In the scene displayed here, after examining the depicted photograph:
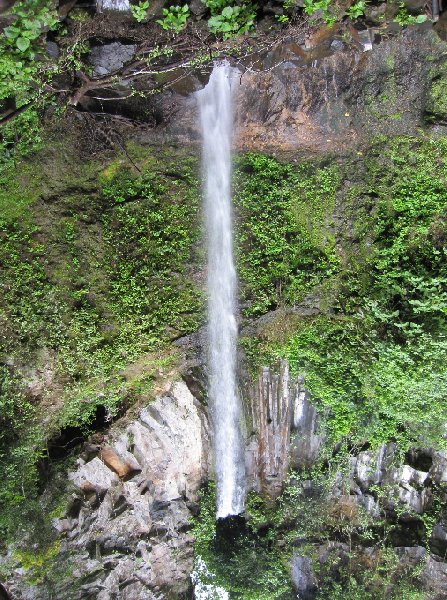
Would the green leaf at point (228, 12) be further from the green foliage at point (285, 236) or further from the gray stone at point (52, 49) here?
the green foliage at point (285, 236)

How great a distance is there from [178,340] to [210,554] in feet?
16.5

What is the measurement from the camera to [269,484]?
9664 mm

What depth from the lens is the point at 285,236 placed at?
8.38m

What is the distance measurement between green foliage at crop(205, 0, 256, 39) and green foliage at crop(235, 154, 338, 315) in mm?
2727

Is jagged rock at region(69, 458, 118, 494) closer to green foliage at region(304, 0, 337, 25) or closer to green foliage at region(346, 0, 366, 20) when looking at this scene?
green foliage at region(304, 0, 337, 25)

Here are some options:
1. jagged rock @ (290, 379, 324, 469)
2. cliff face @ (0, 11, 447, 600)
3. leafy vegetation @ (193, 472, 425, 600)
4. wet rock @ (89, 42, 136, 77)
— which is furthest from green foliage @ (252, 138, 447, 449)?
wet rock @ (89, 42, 136, 77)

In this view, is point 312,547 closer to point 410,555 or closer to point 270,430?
point 410,555

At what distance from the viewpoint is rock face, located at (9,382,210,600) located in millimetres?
8089

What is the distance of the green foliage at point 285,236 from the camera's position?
27.2ft

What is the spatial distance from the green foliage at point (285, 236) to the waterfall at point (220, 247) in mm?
314

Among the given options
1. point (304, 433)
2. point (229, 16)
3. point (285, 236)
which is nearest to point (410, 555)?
point (304, 433)

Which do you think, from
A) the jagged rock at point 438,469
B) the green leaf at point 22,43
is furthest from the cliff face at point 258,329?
the green leaf at point 22,43

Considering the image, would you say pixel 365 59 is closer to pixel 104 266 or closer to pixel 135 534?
pixel 104 266

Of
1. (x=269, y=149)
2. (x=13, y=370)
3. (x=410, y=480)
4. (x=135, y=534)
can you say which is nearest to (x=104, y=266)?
(x=13, y=370)
